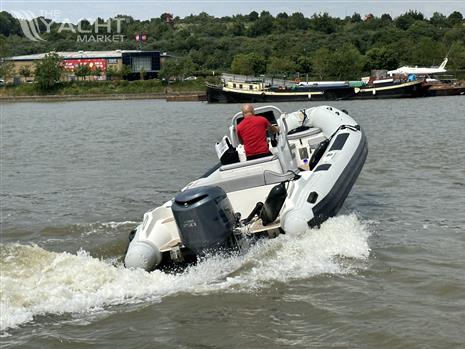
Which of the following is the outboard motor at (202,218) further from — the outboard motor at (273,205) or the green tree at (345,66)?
the green tree at (345,66)

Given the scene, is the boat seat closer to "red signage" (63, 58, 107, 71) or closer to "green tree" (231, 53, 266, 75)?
"green tree" (231, 53, 266, 75)

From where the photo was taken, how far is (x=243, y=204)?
9.50 m

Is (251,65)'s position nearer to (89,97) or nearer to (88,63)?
(89,97)

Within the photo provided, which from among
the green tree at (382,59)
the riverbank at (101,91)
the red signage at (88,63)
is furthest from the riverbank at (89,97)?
the green tree at (382,59)

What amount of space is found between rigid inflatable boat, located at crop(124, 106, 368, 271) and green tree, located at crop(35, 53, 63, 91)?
85618 millimetres

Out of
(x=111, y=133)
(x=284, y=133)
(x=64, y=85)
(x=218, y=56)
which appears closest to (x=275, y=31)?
(x=218, y=56)

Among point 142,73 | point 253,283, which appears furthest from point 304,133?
point 142,73

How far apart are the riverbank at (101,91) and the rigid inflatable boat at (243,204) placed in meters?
72.6

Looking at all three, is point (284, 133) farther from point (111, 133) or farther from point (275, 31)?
point (275, 31)

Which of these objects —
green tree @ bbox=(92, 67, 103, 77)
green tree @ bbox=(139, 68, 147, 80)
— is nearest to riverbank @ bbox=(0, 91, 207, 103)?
green tree @ bbox=(92, 67, 103, 77)

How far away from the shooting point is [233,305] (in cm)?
710

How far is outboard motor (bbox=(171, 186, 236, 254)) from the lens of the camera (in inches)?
292

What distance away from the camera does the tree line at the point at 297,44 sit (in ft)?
294

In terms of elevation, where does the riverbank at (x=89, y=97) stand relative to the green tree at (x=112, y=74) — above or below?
below
